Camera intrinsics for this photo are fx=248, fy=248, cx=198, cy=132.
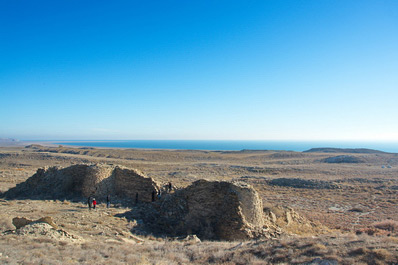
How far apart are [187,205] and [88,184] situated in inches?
286

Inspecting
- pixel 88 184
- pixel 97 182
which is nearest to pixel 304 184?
pixel 97 182

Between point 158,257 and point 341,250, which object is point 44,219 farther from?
point 341,250

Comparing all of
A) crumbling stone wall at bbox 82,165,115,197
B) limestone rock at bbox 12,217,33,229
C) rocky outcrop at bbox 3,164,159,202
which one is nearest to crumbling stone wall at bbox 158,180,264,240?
rocky outcrop at bbox 3,164,159,202

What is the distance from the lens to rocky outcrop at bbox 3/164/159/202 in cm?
1605

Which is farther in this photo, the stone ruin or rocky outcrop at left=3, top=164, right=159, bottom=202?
rocky outcrop at left=3, top=164, right=159, bottom=202

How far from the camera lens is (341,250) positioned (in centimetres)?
711

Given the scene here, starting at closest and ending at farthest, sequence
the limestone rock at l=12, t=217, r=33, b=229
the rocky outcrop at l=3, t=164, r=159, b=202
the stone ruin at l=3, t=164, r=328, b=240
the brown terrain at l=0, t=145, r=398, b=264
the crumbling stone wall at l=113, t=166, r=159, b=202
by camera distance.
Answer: the brown terrain at l=0, t=145, r=398, b=264
the limestone rock at l=12, t=217, r=33, b=229
the stone ruin at l=3, t=164, r=328, b=240
the crumbling stone wall at l=113, t=166, r=159, b=202
the rocky outcrop at l=3, t=164, r=159, b=202

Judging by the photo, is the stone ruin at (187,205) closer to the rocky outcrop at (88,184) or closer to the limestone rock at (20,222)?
the rocky outcrop at (88,184)

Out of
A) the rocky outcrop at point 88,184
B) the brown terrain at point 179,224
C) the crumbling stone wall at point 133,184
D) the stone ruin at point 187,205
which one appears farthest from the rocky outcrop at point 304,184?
the rocky outcrop at point 88,184

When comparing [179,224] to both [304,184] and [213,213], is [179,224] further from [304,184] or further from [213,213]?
[304,184]

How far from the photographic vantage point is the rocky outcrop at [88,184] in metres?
16.0

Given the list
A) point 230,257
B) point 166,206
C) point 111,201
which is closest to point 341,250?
point 230,257

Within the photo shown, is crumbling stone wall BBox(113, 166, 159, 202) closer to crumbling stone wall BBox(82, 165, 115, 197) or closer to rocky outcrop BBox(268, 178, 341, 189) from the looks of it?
crumbling stone wall BBox(82, 165, 115, 197)

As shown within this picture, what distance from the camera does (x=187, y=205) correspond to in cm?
1326
